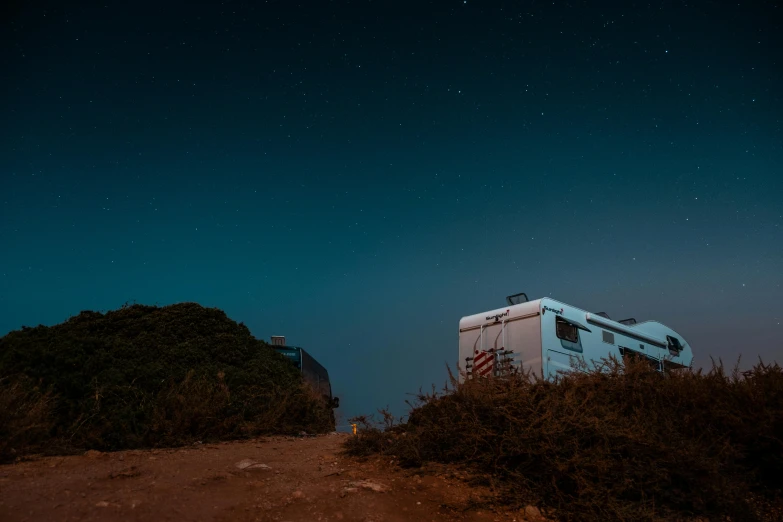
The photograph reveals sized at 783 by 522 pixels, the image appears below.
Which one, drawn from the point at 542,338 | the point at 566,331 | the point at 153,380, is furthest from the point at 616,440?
the point at 566,331

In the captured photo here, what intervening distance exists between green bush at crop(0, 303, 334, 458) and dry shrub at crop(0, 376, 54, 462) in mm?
35

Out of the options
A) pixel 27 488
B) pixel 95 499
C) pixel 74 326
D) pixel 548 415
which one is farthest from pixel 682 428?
pixel 74 326

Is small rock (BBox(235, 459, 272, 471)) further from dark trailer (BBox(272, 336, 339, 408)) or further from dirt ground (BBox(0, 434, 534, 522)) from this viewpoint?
dark trailer (BBox(272, 336, 339, 408))

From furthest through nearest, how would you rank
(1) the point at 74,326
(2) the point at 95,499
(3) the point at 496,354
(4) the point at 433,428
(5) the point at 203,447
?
(3) the point at 496,354
(1) the point at 74,326
(5) the point at 203,447
(4) the point at 433,428
(2) the point at 95,499

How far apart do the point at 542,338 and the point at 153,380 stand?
8817 millimetres

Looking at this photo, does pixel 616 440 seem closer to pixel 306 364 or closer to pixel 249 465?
pixel 249 465

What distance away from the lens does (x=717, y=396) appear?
616 centimetres

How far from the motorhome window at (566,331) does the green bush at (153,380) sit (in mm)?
6287

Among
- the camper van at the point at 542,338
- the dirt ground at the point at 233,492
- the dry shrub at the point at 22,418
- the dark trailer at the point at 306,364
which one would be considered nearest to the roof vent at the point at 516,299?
the camper van at the point at 542,338

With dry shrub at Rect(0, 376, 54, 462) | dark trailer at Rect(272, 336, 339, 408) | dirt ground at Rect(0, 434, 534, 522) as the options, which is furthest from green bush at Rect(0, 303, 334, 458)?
dark trailer at Rect(272, 336, 339, 408)

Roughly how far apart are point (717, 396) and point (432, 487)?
12.8ft

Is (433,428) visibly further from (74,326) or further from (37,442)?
(74,326)

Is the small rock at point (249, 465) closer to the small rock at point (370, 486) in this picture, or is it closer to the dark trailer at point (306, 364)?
the small rock at point (370, 486)

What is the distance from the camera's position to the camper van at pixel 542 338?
496 inches
